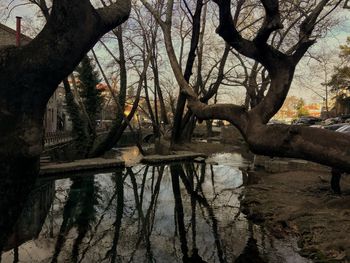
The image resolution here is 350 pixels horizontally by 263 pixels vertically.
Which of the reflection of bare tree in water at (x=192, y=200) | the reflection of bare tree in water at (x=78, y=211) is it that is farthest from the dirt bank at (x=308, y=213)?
the reflection of bare tree in water at (x=78, y=211)

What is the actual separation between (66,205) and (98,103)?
27.2m

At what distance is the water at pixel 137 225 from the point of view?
23.6 feet

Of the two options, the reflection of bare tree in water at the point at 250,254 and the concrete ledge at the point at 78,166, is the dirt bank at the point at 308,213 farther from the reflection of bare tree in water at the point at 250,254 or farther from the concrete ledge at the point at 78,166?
the concrete ledge at the point at 78,166

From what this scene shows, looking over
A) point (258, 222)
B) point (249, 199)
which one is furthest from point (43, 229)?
point (249, 199)

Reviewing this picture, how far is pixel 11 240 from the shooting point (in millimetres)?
7922

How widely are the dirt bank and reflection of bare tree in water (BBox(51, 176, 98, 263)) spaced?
13.3ft

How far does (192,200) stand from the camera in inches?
483

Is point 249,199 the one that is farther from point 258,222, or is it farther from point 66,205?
point 66,205

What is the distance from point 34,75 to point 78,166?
1429 centimetres

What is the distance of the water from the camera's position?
283 inches

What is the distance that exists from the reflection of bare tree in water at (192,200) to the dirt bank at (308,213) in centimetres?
123

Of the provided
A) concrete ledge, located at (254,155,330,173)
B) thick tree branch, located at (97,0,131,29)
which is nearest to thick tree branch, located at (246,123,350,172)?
thick tree branch, located at (97,0,131,29)

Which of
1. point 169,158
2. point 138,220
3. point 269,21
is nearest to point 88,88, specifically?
point 169,158

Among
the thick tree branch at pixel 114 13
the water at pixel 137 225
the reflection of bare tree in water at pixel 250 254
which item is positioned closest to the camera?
the thick tree branch at pixel 114 13
